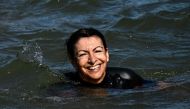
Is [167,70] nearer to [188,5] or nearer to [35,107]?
[35,107]

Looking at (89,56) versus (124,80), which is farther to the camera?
(124,80)

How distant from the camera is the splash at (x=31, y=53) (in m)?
8.77

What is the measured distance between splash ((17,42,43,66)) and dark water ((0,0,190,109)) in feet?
0.26

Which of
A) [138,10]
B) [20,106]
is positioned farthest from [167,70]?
[138,10]

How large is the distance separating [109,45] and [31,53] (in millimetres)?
1296

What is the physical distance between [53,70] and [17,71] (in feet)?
1.75

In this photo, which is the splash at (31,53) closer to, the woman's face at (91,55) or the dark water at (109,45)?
the dark water at (109,45)

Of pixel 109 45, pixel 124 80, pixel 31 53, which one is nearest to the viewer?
pixel 124 80

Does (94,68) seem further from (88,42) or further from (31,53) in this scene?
(31,53)

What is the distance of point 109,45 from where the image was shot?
31.1 feet

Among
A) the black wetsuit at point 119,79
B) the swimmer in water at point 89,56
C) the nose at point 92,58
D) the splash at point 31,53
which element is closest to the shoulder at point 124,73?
the black wetsuit at point 119,79

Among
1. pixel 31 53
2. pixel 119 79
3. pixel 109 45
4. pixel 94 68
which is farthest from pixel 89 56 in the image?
pixel 109 45

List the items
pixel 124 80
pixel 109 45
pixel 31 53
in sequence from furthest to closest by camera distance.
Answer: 1. pixel 109 45
2. pixel 31 53
3. pixel 124 80

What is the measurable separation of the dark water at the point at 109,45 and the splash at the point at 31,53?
80 mm
